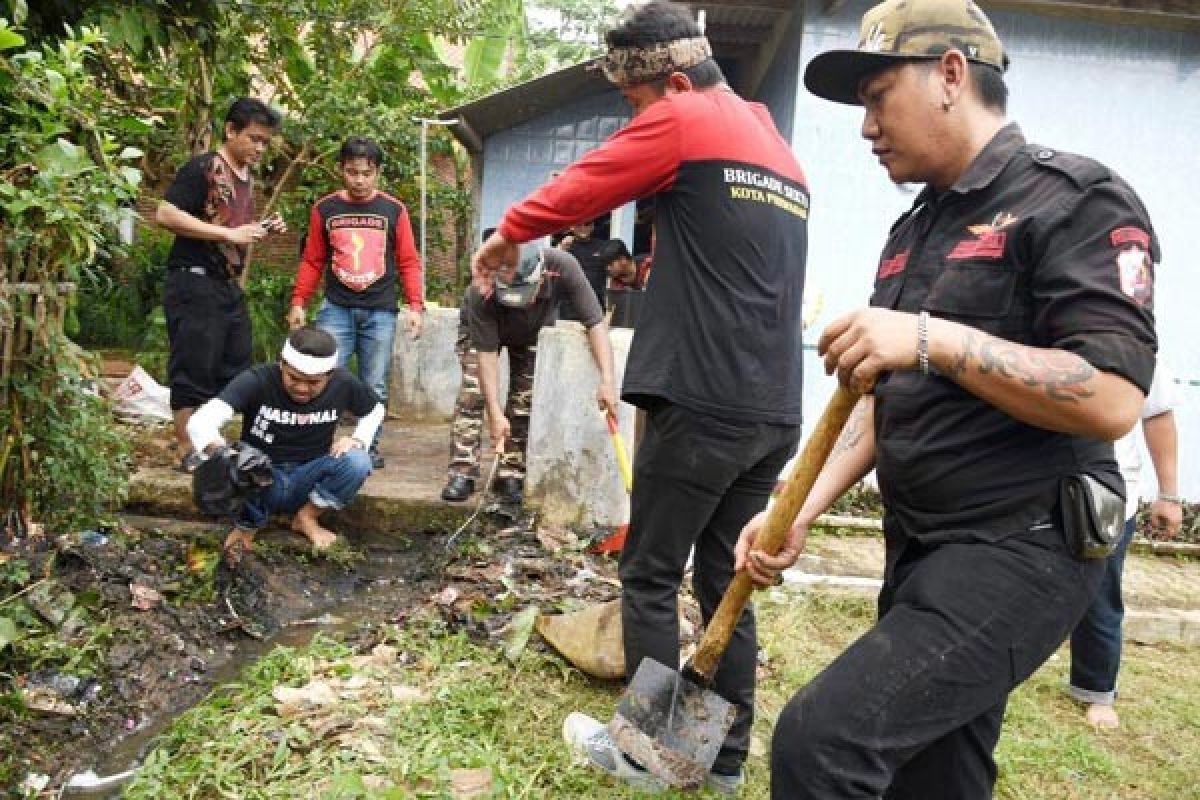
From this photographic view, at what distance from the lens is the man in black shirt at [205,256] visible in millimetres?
5191

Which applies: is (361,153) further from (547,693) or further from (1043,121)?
(1043,121)

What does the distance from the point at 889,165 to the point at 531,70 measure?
15.7 metres

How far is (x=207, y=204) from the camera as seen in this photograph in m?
5.23

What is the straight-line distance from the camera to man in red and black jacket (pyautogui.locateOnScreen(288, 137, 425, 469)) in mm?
6156

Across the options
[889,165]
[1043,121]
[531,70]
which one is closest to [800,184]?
[889,165]

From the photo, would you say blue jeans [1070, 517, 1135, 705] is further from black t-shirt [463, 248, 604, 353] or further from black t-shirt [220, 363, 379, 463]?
black t-shirt [220, 363, 379, 463]

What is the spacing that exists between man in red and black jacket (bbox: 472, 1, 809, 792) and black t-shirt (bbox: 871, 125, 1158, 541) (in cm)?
82

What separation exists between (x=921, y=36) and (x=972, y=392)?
0.69 metres

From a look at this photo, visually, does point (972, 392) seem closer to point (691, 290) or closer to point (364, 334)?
point (691, 290)

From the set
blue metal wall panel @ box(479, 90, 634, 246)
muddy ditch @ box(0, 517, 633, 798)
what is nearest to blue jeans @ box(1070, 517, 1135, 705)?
muddy ditch @ box(0, 517, 633, 798)

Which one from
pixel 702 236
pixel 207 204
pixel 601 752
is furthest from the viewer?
pixel 207 204

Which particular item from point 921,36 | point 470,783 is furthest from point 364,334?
point 921,36

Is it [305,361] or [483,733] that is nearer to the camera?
[483,733]

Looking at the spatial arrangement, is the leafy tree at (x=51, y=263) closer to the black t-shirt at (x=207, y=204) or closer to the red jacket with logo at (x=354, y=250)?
the black t-shirt at (x=207, y=204)
